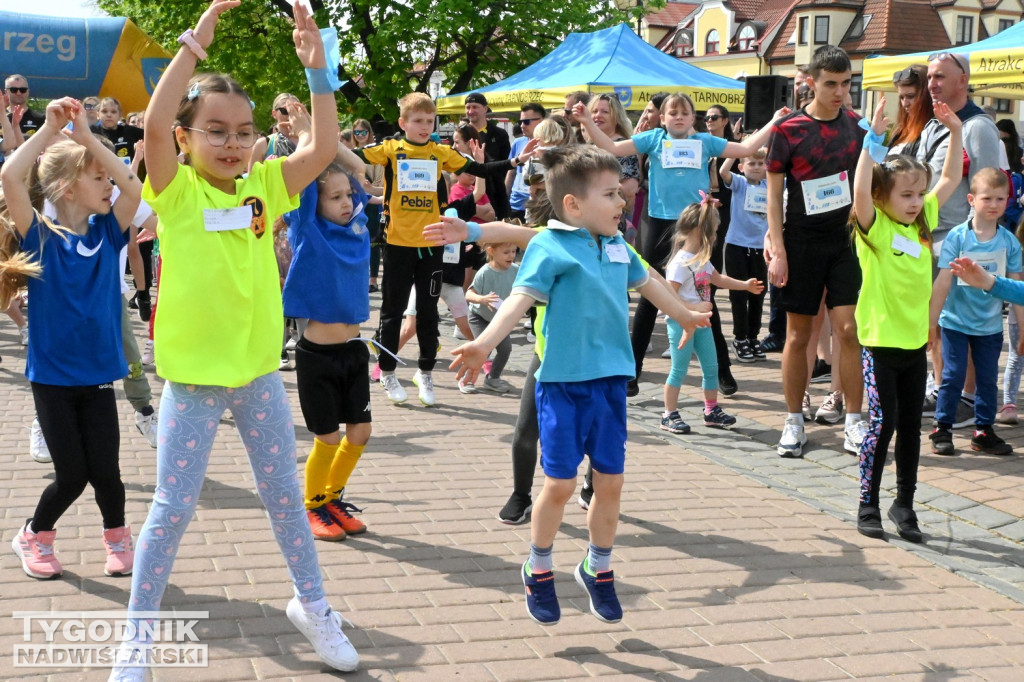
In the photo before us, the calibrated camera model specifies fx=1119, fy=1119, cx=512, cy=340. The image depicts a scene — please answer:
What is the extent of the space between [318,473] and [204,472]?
1569mm

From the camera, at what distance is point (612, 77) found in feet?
52.5

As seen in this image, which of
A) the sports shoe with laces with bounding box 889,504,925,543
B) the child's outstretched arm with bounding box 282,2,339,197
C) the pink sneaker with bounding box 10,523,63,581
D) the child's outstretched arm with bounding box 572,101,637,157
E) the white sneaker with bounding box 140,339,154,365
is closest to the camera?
the child's outstretched arm with bounding box 282,2,339,197

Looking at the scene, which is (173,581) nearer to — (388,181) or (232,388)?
(232,388)

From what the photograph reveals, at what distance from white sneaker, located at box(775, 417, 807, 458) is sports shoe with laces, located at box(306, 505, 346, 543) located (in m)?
3.03

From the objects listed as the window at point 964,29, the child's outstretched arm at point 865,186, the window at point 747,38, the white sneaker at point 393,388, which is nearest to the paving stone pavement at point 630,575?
the white sneaker at point 393,388

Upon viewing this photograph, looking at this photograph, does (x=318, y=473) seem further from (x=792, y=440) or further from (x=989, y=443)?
(x=989, y=443)

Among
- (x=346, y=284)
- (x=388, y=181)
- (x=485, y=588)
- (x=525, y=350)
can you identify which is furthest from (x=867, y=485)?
(x=525, y=350)

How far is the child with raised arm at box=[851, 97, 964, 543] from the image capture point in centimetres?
526

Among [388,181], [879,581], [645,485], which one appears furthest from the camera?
[388,181]

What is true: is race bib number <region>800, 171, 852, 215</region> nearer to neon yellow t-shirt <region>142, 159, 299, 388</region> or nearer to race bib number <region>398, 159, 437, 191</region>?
race bib number <region>398, 159, 437, 191</region>

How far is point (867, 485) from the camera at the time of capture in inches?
211

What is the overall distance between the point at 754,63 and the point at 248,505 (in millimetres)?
61027

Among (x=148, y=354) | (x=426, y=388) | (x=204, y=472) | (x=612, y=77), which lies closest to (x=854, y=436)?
(x=426, y=388)

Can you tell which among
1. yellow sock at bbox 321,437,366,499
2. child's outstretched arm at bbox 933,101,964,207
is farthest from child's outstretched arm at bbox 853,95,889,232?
yellow sock at bbox 321,437,366,499
